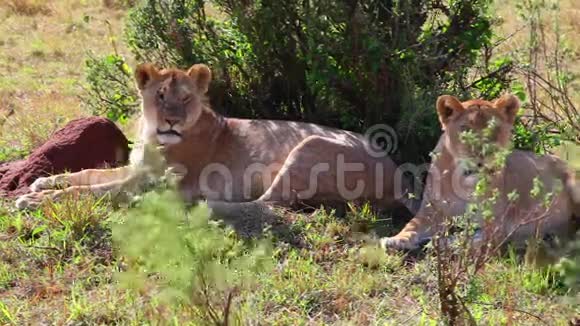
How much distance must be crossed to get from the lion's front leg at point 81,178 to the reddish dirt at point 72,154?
0.25m

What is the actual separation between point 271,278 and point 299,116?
264 centimetres

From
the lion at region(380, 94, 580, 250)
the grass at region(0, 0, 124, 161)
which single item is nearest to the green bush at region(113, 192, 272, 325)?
the lion at region(380, 94, 580, 250)

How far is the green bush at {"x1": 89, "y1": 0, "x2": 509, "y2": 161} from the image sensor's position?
6.17 metres

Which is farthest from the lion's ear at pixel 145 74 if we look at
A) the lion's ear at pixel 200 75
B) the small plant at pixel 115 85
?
the small plant at pixel 115 85

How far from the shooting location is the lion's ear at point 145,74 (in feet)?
19.5

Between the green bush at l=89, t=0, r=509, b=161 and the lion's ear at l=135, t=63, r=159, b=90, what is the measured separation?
860 millimetres

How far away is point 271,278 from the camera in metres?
4.46

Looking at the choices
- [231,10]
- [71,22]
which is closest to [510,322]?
[231,10]

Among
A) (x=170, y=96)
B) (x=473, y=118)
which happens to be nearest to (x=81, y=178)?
(x=170, y=96)

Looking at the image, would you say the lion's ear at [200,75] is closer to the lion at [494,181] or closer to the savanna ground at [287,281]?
the savanna ground at [287,281]

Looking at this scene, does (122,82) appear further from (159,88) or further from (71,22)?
(71,22)

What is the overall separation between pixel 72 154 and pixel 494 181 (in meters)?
3.07

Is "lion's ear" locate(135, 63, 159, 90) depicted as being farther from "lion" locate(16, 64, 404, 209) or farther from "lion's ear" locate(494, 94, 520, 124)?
"lion's ear" locate(494, 94, 520, 124)

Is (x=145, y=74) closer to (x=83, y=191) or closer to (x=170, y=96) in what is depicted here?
(x=170, y=96)
